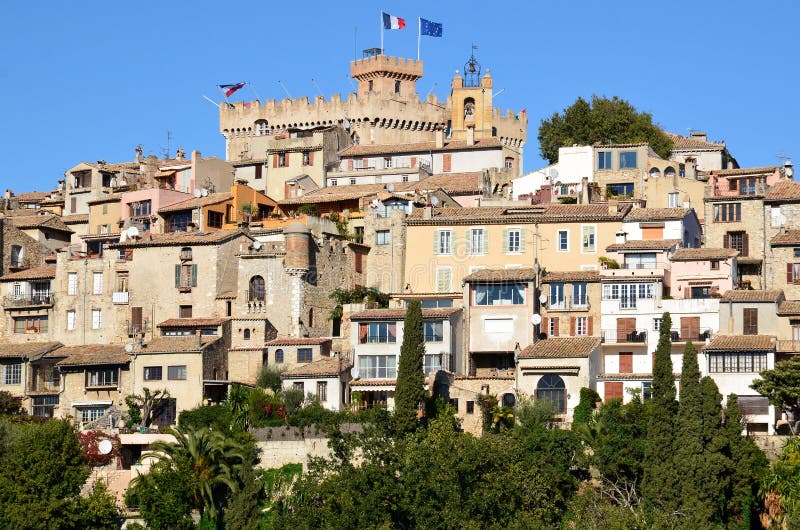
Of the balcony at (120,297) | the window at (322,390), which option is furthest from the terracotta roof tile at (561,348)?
the balcony at (120,297)

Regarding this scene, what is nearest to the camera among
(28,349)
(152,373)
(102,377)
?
(152,373)

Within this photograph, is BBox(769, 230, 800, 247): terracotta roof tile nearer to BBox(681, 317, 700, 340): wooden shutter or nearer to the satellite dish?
BBox(681, 317, 700, 340): wooden shutter

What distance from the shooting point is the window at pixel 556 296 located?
7331 cm

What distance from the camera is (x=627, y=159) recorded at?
284 ft

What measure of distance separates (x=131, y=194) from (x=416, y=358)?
93.5 feet

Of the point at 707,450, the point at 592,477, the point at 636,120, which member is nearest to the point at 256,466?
the point at 592,477

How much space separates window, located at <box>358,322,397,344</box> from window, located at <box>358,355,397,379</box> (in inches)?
33.3

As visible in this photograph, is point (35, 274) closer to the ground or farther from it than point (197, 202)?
closer to the ground

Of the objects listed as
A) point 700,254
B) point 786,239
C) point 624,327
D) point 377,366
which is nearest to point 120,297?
point 377,366

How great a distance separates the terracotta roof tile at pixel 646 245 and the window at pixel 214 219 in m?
21.4

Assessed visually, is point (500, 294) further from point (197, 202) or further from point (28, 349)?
point (28, 349)

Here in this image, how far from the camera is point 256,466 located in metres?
67.7

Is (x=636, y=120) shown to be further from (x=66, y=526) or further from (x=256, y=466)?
(x=66, y=526)

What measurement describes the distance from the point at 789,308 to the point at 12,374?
122 feet
